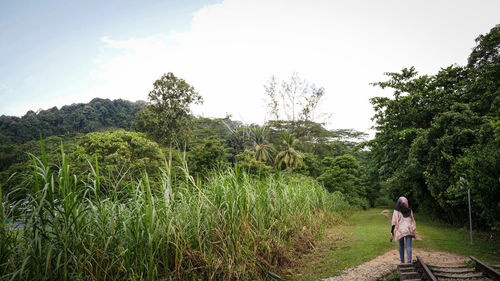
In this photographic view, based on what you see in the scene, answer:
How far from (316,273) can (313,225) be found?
2700 millimetres

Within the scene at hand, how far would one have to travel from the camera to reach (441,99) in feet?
42.4

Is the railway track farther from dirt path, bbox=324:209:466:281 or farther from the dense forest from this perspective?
the dense forest

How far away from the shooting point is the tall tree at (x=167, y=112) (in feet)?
88.6

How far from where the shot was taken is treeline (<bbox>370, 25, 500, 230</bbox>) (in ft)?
32.3

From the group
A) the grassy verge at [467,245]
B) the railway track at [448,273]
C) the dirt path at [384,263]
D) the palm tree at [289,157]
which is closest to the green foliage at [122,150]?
the palm tree at [289,157]

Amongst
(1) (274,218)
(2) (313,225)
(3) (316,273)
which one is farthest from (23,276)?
(2) (313,225)

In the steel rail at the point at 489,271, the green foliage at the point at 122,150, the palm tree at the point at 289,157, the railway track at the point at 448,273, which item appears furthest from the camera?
the palm tree at the point at 289,157

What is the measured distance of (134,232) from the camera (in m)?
3.45

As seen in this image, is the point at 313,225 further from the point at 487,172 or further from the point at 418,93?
the point at 418,93

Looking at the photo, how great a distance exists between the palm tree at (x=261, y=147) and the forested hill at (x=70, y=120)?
98.5ft

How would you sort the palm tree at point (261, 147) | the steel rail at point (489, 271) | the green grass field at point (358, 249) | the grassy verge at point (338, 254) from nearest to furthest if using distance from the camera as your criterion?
the steel rail at point (489, 271) < the grassy verge at point (338, 254) < the green grass field at point (358, 249) < the palm tree at point (261, 147)

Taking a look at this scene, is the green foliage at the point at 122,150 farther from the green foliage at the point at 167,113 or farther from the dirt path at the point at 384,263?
the dirt path at the point at 384,263

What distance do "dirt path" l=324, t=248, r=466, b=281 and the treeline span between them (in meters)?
1.43

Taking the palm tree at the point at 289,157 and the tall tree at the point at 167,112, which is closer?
the tall tree at the point at 167,112
